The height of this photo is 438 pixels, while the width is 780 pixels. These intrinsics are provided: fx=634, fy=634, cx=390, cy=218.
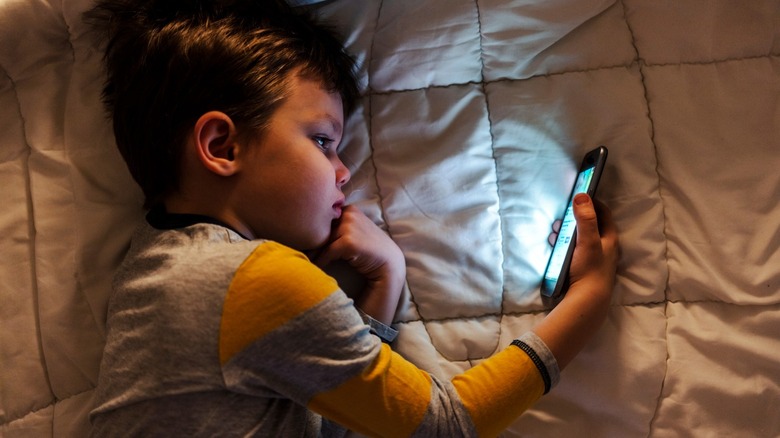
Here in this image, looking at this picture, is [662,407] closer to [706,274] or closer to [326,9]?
[706,274]

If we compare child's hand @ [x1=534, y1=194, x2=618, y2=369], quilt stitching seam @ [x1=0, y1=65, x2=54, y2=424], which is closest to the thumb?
child's hand @ [x1=534, y1=194, x2=618, y2=369]

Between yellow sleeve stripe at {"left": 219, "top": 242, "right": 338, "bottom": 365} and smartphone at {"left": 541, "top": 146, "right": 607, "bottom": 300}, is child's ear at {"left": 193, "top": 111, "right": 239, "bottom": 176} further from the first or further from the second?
smartphone at {"left": 541, "top": 146, "right": 607, "bottom": 300}

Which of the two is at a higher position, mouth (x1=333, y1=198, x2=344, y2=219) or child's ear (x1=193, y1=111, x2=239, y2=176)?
child's ear (x1=193, y1=111, x2=239, y2=176)

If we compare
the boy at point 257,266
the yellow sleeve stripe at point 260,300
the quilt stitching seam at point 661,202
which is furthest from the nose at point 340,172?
the quilt stitching seam at point 661,202

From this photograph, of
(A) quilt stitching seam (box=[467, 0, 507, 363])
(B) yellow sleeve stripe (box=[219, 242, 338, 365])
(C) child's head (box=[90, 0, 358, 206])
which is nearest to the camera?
(B) yellow sleeve stripe (box=[219, 242, 338, 365])

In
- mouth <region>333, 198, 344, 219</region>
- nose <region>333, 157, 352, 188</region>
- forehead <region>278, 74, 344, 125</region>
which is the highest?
forehead <region>278, 74, 344, 125</region>

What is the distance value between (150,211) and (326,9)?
0.45 m

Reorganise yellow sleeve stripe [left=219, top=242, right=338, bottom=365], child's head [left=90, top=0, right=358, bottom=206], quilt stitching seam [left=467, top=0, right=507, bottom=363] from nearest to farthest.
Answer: yellow sleeve stripe [left=219, top=242, right=338, bottom=365] < child's head [left=90, top=0, right=358, bottom=206] < quilt stitching seam [left=467, top=0, right=507, bottom=363]

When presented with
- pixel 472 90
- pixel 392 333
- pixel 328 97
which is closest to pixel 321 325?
pixel 392 333

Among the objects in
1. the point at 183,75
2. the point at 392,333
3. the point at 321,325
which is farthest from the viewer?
the point at 392,333

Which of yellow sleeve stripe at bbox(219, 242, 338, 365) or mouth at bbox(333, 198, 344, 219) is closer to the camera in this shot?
yellow sleeve stripe at bbox(219, 242, 338, 365)

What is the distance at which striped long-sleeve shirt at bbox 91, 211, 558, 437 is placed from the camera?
0.77 metres

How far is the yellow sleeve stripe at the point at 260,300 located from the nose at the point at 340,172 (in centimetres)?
23

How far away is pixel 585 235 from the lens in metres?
0.95
